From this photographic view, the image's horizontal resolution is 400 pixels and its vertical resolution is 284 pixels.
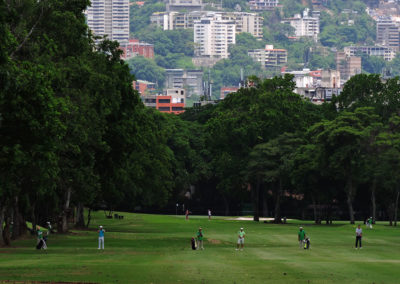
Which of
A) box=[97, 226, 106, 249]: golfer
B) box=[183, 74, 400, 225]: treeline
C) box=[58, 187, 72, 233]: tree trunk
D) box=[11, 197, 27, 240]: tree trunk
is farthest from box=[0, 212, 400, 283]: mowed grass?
box=[183, 74, 400, 225]: treeline

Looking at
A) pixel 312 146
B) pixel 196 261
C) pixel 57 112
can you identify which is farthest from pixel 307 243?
pixel 312 146

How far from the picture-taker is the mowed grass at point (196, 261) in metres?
46.9

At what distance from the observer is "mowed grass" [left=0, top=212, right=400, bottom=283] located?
46.9 meters

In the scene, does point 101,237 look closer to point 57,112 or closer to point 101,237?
point 101,237

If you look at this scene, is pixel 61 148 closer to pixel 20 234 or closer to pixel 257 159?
pixel 20 234

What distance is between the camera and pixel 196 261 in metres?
57.1

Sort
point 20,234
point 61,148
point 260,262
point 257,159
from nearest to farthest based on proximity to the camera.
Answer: point 260,262
point 61,148
point 20,234
point 257,159

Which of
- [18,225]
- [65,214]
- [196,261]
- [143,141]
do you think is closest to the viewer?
[196,261]

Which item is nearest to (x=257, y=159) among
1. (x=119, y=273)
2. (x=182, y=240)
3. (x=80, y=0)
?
(x=182, y=240)

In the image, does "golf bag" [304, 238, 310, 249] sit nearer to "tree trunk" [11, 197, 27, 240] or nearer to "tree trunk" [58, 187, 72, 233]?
"tree trunk" [58, 187, 72, 233]

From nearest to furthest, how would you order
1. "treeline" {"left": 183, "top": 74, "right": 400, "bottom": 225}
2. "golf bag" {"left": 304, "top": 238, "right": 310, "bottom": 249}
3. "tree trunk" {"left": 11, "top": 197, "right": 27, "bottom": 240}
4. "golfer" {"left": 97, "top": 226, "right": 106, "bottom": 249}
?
"golfer" {"left": 97, "top": 226, "right": 106, "bottom": 249}, "golf bag" {"left": 304, "top": 238, "right": 310, "bottom": 249}, "tree trunk" {"left": 11, "top": 197, "right": 27, "bottom": 240}, "treeline" {"left": 183, "top": 74, "right": 400, "bottom": 225}

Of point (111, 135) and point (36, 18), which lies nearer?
point (36, 18)

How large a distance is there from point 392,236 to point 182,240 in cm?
2392

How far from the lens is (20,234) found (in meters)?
80.9
